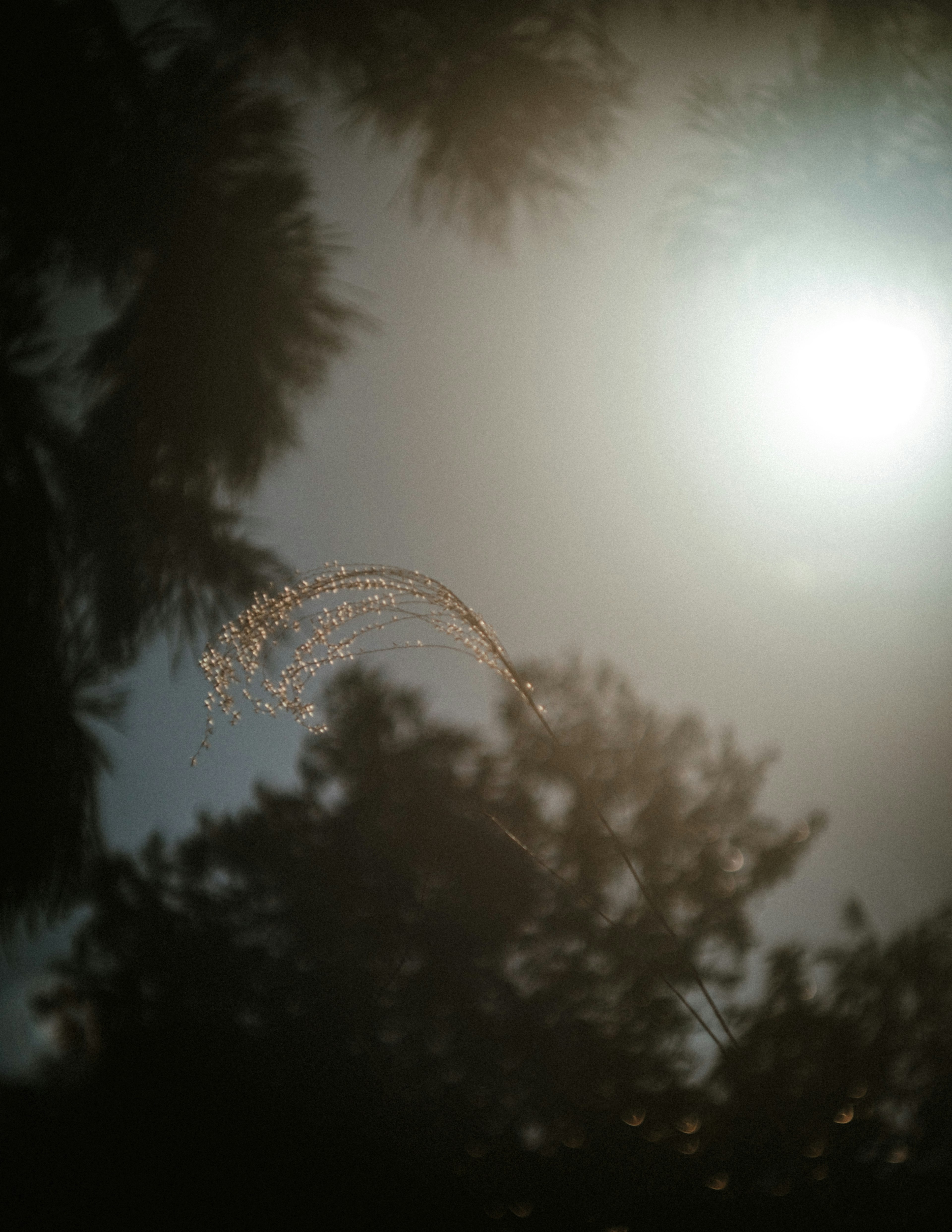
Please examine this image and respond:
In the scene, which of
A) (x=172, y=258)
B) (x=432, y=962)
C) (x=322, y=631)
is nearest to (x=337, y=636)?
(x=322, y=631)

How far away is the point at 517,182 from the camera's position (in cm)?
129

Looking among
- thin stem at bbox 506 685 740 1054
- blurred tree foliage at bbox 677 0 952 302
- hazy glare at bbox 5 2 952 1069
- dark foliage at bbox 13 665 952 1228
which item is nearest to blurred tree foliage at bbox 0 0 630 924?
hazy glare at bbox 5 2 952 1069

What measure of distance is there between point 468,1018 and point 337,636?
65 centimetres

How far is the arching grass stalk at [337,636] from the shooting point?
105 centimetres

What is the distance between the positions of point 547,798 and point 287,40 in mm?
1530

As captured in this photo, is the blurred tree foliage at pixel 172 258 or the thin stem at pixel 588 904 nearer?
the thin stem at pixel 588 904

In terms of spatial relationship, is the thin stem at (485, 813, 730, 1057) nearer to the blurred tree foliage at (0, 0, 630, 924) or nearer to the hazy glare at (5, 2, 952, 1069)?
the hazy glare at (5, 2, 952, 1069)

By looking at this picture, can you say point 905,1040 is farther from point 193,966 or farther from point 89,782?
point 89,782

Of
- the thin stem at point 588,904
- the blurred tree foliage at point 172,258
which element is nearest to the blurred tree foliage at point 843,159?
the blurred tree foliage at point 172,258

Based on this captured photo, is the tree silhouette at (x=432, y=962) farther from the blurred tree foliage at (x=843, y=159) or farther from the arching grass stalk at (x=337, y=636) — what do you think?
the blurred tree foliage at (x=843, y=159)

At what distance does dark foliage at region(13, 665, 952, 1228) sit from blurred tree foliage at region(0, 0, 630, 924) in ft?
1.17

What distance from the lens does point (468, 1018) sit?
1032 millimetres

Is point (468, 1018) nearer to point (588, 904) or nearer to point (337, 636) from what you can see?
point (588, 904)

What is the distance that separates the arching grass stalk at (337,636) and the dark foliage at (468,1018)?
0.18 ft
